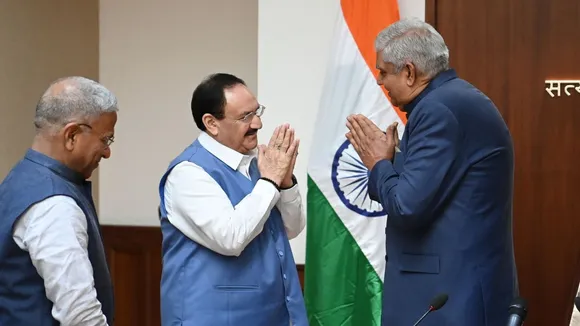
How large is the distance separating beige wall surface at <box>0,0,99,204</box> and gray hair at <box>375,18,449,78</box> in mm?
2827

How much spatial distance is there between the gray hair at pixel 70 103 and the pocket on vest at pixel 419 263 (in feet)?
2.68

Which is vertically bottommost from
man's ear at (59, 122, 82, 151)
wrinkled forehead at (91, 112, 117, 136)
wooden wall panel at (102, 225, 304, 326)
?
wooden wall panel at (102, 225, 304, 326)

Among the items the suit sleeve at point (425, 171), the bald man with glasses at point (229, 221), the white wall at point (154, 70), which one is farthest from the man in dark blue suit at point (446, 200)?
the white wall at point (154, 70)

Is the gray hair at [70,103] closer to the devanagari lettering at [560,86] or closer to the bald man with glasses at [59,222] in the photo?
the bald man with glasses at [59,222]

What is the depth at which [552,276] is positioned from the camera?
319 centimetres

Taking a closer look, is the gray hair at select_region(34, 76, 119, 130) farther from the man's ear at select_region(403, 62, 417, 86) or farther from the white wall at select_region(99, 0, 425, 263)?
the white wall at select_region(99, 0, 425, 263)

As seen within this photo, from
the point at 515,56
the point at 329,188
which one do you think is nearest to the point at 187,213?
the point at 329,188

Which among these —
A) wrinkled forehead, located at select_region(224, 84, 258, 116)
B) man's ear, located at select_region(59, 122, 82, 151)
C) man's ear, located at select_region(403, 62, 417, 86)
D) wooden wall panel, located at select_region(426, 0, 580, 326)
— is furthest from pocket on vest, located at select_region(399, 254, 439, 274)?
wooden wall panel, located at select_region(426, 0, 580, 326)

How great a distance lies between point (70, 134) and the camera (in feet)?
6.28

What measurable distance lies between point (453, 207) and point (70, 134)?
0.93 m

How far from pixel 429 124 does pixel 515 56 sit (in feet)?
4.71

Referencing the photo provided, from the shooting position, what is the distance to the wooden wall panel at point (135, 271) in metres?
4.65

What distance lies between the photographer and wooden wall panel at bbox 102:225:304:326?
4.65 meters

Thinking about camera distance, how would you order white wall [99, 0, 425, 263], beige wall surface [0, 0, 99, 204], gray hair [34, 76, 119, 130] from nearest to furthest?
gray hair [34, 76, 119, 130], beige wall surface [0, 0, 99, 204], white wall [99, 0, 425, 263]
